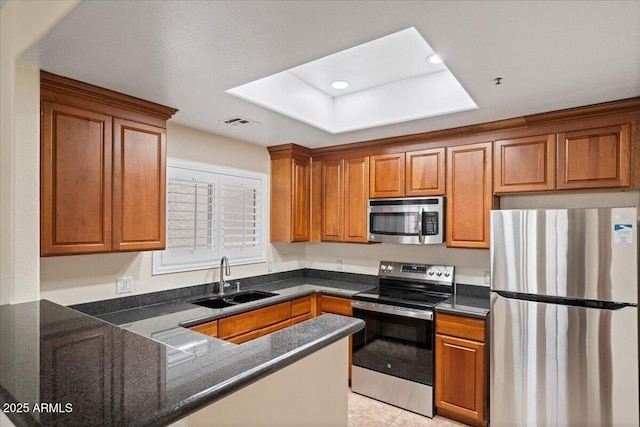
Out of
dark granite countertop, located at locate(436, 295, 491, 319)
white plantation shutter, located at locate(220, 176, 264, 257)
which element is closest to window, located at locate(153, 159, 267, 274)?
white plantation shutter, located at locate(220, 176, 264, 257)

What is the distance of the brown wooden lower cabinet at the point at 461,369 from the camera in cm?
269

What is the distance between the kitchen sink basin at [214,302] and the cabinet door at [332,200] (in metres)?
1.25

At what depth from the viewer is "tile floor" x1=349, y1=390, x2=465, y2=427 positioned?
2797 mm

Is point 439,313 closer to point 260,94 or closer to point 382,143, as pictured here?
point 382,143

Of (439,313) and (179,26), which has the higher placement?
(179,26)

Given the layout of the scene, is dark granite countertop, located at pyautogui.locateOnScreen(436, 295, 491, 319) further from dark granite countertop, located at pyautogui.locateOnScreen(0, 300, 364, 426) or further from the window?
the window

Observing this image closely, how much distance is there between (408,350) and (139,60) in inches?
110

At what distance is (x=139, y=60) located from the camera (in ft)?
5.93

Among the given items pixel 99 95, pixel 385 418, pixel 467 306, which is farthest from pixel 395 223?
pixel 99 95

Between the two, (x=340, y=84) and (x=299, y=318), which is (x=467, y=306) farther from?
(x=340, y=84)

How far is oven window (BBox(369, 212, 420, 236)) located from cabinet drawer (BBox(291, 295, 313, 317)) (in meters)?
0.92

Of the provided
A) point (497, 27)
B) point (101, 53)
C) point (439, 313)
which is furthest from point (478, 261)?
point (101, 53)

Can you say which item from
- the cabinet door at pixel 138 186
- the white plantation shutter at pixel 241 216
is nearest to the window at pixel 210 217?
the white plantation shutter at pixel 241 216

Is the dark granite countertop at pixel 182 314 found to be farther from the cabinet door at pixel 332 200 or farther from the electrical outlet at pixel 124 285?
the cabinet door at pixel 332 200
